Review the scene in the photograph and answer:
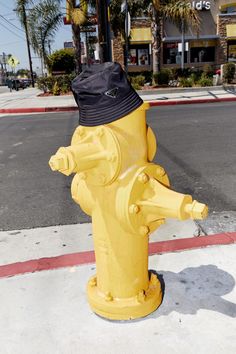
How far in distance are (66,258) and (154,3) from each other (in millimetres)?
17312

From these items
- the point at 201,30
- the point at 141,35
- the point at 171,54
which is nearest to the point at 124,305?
the point at 141,35

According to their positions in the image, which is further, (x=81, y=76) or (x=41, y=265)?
(x=41, y=265)

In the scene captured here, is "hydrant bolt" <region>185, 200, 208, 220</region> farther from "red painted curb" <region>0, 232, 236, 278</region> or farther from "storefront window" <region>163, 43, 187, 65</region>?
"storefront window" <region>163, 43, 187, 65</region>

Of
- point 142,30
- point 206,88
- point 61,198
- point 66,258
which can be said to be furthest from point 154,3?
point 66,258

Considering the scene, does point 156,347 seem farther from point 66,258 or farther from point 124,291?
point 66,258

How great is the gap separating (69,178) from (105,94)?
347 cm

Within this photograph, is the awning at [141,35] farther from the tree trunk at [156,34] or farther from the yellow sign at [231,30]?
the tree trunk at [156,34]

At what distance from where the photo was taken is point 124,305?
6.91 ft

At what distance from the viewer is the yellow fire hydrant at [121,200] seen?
5.75 ft

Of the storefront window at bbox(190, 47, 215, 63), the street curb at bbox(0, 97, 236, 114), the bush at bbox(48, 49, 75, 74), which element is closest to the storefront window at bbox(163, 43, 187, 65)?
the storefront window at bbox(190, 47, 215, 63)

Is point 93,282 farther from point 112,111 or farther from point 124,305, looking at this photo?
point 112,111

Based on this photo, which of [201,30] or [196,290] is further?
[201,30]

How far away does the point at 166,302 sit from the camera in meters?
2.28

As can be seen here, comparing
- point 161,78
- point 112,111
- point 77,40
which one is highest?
point 77,40
